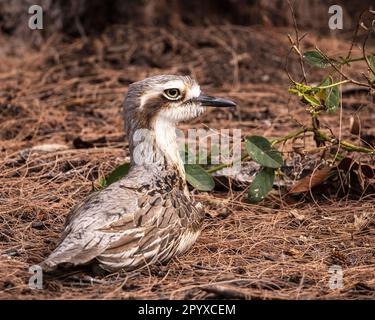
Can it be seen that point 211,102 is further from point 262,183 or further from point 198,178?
point 262,183

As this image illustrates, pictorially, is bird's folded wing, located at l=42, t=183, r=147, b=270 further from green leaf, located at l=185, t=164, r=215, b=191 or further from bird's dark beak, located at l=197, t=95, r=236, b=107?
green leaf, located at l=185, t=164, r=215, b=191

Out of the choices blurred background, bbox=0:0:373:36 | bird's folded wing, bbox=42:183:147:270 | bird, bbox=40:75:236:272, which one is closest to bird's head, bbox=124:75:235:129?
bird, bbox=40:75:236:272

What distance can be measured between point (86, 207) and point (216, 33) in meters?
5.80

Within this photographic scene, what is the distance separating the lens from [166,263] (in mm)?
4918

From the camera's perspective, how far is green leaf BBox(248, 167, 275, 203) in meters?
5.97

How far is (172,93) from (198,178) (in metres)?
0.88

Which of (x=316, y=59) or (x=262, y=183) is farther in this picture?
(x=262, y=183)

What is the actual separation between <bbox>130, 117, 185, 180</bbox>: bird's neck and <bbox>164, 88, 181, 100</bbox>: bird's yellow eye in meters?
0.16

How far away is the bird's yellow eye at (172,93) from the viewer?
528 cm

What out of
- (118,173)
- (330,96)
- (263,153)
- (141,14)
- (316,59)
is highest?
(141,14)

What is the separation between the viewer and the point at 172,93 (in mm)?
5324

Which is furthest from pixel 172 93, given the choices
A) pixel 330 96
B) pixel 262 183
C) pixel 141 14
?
pixel 141 14

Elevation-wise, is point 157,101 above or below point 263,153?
above
